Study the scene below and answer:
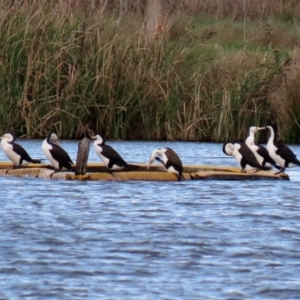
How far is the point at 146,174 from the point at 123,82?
497cm

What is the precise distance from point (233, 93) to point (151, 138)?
150 centimetres

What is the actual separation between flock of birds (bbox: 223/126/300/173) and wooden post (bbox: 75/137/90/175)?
213 centimetres

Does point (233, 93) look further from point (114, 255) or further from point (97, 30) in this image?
point (114, 255)

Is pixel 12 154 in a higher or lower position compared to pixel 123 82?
lower

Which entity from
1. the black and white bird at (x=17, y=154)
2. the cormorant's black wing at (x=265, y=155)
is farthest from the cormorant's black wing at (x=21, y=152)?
the cormorant's black wing at (x=265, y=155)

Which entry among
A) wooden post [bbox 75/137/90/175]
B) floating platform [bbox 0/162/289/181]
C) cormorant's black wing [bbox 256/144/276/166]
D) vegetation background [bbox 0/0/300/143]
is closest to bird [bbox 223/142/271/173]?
floating platform [bbox 0/162/289/181]

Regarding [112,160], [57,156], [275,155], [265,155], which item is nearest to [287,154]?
[275,155]

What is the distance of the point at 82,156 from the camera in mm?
14180

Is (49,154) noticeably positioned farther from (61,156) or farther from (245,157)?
(245,157)

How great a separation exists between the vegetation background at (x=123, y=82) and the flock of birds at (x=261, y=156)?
11.2ft

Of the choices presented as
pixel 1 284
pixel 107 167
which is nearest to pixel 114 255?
pixel 1 284

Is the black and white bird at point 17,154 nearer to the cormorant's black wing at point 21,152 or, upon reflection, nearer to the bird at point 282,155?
the cormorant's black wing at point 21,152

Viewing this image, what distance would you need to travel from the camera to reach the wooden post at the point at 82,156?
1401cm

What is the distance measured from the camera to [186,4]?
3266 centimetres
